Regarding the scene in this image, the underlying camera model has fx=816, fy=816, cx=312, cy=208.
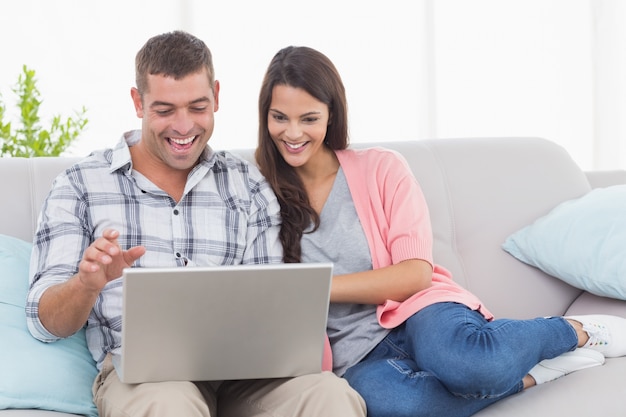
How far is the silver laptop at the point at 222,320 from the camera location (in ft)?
4.26

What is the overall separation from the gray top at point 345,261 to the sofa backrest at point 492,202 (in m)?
0.33

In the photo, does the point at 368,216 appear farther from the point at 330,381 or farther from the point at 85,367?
the point at 85,367

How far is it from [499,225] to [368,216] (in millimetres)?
469

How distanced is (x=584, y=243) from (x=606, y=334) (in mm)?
277

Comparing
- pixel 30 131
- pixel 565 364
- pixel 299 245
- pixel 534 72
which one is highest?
pixel 534 72

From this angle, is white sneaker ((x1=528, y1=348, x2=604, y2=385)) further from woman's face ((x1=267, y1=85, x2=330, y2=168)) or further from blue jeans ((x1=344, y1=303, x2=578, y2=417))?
woman's face ((x1=267, y1=85, x2=330, y2=168))

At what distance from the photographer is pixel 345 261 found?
1.92 m

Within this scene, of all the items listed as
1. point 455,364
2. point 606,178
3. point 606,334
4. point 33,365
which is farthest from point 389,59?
point 33,365

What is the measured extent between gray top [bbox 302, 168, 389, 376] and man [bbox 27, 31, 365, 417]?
110 millimetres

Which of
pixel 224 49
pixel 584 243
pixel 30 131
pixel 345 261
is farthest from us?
pixel 224 49

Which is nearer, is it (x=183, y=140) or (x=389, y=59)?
(x=183, y=140)

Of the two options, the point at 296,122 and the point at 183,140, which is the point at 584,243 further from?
the point at 183,140

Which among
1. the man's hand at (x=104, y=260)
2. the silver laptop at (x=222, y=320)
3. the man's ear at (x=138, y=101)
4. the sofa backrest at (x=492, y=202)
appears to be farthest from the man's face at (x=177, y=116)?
the silver laptop at (x=222, y=320)

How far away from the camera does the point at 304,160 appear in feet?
6.48
